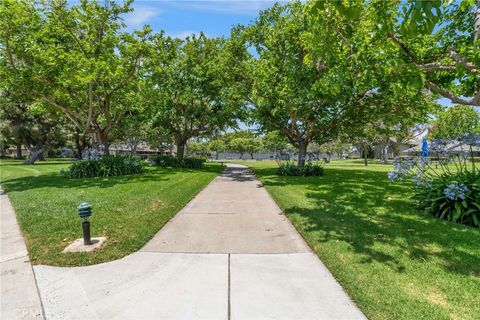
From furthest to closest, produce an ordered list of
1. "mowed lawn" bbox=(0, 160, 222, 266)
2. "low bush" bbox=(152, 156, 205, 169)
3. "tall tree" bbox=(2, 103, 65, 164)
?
"tall tree" bbox=(2, 103, 65, 164)
"low bush" bbox=(152, 156, 205, 169)
"mowed lawn" bbox=(0, 160, 222, 266)

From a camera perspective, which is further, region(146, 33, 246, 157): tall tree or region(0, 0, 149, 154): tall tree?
region(146, 33, 246, 157): tall tree

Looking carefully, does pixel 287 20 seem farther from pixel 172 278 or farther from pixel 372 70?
pixel 172 278

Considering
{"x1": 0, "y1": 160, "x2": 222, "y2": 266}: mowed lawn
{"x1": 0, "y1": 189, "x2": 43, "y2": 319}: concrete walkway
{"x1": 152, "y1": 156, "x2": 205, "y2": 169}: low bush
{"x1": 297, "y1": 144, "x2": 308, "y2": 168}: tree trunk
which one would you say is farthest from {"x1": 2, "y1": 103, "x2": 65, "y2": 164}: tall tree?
{"x1": 0, "y1": 189, "x2": 43, "y2": 319}: concrete walkway

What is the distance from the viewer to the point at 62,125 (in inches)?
1273

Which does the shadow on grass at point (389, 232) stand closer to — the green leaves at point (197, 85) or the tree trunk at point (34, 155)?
the green leaves at point (197, 85)

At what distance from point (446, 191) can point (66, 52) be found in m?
16.0

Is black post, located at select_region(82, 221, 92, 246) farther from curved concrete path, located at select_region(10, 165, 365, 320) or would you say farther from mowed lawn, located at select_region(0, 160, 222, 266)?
curved concrete path, located at select_region(10, 165, 365, 320)

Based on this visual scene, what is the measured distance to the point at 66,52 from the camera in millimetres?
14125

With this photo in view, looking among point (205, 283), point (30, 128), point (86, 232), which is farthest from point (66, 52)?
point (30, 128)

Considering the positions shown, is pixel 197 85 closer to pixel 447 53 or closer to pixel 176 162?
pixel 176 162

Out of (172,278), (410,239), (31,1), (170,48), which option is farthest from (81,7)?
(410,239)

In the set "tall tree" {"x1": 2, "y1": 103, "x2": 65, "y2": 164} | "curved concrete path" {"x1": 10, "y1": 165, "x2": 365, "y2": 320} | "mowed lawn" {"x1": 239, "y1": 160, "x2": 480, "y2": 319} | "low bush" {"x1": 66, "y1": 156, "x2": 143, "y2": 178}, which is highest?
"tall tree" {"x1": 2, "y1": 103, "x2": 65, "y2": 164}

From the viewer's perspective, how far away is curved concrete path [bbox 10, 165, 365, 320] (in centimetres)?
315

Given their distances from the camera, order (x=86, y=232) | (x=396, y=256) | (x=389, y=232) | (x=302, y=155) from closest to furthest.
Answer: (x=396, y=256), (x=86, y=232), (x=389, y=232), (x=302, y=155)
